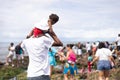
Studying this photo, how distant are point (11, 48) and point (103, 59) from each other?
14.5m

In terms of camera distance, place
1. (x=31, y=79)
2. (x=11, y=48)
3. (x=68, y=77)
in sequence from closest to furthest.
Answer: (x=31, y=79) → (x=68, y=77) → (x=11, y=48)

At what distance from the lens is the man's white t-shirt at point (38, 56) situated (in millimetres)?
7488

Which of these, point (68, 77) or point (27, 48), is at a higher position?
point (27, 48)

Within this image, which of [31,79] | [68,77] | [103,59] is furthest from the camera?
[68,77]

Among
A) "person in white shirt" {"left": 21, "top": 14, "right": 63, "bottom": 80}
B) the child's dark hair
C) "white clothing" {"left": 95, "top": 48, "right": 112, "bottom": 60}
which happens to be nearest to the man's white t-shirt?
"person in white shirt" {"left": 21, "top": 14, "right": 63, "bottom": 80}

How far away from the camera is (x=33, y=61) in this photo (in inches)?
298

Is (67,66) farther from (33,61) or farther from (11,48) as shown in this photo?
(11,48)

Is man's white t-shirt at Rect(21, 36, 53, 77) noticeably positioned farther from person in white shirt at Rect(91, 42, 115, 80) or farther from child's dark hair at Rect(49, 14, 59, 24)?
person in white shirt at Rect(91, 42, 115, 80)

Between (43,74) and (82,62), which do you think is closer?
(43,74)

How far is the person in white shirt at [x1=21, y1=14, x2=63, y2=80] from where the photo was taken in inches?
294

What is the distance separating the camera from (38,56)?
24.9ft

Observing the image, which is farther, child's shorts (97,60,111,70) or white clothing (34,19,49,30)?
child's shorts (97,60,111,70)

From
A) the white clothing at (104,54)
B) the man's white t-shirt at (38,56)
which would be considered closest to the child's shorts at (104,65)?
the white clothing at (104,54)

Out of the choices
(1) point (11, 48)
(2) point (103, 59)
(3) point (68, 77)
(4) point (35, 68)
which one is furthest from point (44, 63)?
(1) point (11, 48)
